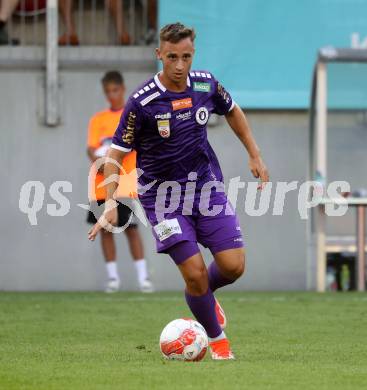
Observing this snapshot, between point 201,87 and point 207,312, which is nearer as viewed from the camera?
point 207,312

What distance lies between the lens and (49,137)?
15.9 meters

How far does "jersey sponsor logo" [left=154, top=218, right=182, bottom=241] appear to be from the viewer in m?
7.83

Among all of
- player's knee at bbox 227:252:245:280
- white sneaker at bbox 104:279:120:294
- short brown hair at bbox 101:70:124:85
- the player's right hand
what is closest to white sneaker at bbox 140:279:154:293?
white sneaker at bbox 104:279:120:294

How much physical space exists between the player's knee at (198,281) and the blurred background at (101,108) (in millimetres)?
7721

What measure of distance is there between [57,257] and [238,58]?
3.29 metres

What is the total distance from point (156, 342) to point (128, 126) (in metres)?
1.98

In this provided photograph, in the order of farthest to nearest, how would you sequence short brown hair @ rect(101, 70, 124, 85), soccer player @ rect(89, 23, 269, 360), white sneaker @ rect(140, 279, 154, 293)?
white sneaker @ rect(140, 279, 154, 293) < short brown hair @ rect(101, 70, 124, 85) < soccer player @ rect(89, 23, 269, 360)

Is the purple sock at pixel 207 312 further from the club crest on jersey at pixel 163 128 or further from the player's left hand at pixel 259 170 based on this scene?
the club crest on jersey at pixel 163 128

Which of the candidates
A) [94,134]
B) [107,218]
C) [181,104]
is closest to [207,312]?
[107,218]

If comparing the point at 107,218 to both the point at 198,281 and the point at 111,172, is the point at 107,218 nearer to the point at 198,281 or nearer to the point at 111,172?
the point at 111,172

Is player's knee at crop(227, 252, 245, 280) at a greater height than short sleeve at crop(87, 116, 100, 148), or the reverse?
short sleeve at crop(87, 116, 100, 148)

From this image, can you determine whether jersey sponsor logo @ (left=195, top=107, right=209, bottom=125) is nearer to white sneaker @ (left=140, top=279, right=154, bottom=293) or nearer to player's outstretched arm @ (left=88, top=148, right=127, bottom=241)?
player's outstretched arm @ (left=88, top=148, right=127, bottom=241)

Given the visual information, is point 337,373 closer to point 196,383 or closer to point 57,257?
point 196,383

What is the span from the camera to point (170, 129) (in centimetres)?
790
